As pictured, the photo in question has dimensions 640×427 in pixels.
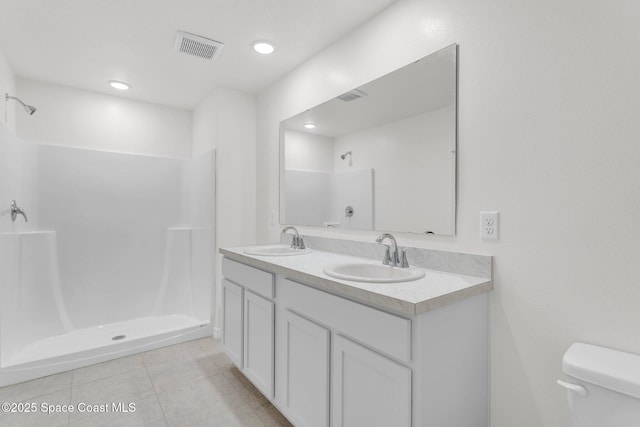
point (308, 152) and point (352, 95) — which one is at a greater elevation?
point (352, 95)

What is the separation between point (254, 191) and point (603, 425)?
2.63m

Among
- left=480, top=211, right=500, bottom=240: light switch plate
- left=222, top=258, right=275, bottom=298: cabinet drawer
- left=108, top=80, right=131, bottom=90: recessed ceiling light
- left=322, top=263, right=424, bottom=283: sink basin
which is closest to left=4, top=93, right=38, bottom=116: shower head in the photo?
left=108, top=80, right=131, bottom=90: recessed ceiling light

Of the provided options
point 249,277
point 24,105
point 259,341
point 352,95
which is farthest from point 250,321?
point 24,105

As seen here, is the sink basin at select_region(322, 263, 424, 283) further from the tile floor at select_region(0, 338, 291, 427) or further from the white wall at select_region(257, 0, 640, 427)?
the tile floor at select_region(0, 338, 291, 427)

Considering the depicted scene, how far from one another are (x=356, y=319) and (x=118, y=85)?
2919 millimetres

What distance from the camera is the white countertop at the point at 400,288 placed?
103cm

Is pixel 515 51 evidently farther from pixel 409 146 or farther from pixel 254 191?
pixel 254 191

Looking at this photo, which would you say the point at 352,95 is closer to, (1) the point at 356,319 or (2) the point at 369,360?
(1) the point at 356,319

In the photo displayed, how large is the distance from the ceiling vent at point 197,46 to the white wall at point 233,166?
598 millimetres

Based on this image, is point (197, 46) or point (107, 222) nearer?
point (197, 46)

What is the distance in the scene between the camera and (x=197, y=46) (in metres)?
2.15

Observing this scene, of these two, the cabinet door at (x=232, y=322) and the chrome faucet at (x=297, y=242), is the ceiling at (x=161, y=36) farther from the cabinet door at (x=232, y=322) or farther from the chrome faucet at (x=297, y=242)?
the cabinet door at (x=232, y=322)

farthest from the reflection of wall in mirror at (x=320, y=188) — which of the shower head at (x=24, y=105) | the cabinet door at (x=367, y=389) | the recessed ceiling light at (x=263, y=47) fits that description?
the shower head at (x=24, y=105)

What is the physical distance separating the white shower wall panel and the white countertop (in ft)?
6.94
